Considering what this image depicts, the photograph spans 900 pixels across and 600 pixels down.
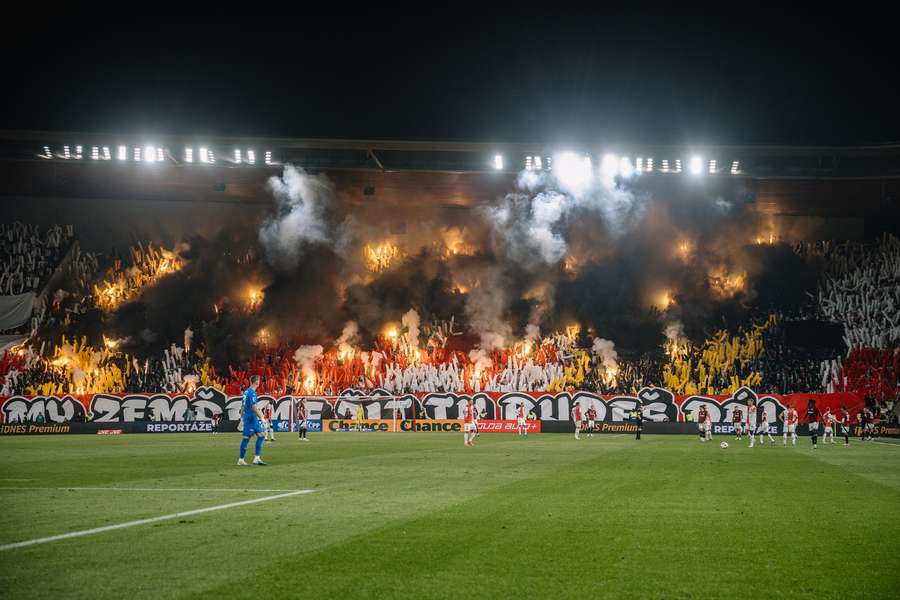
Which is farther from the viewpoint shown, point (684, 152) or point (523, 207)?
point (523, 207)

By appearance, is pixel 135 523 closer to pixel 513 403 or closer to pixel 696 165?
pixel 513 403

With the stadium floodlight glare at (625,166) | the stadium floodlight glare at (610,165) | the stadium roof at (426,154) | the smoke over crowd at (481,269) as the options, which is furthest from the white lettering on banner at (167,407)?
the stadium floodlight glare at (625,166)

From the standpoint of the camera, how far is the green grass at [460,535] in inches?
286

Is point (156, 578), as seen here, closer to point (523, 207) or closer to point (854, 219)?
point (523, 207)

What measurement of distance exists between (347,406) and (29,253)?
32.6 metres

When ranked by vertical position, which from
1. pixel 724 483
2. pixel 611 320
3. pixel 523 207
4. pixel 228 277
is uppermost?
pixel 523 207

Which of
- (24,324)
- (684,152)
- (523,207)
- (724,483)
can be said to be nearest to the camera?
(724,483)

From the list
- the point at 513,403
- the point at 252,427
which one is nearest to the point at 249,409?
the point at 252,427

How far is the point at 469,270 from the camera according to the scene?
7338 centimetres

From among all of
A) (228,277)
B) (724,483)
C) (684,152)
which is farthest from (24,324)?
(724,483)

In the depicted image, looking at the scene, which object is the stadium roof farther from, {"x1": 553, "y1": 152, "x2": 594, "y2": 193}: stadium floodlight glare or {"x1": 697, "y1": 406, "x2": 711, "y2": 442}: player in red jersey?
{"x1": 697, "y1": 406, "x2": 711, "y2": 442}: player in red jersey

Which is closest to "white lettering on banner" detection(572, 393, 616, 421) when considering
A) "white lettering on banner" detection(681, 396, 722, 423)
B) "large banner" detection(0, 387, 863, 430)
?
"large banner" detection(0, 387, 863, 430)

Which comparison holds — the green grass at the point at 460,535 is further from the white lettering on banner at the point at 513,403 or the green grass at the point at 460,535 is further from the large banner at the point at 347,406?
the white lettering on banner at the point at 513,403

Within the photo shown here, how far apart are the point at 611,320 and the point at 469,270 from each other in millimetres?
13386
